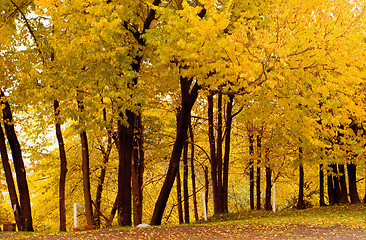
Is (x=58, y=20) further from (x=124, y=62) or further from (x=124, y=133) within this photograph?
(x=124, y=133)

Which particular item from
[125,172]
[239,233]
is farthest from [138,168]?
[239,233]

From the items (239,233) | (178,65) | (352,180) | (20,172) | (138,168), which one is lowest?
(239,233)

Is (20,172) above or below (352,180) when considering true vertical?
above

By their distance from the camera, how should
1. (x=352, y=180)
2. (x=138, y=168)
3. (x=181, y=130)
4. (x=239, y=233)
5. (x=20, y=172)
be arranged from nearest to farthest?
(x=239, y=233) < (x=181, y=130) < (x=20, y=172) < (x=138, y=168) < (x=352, y=180)

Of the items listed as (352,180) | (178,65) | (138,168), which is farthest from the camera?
(352,180)

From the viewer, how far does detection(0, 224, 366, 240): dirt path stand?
10.4 metres

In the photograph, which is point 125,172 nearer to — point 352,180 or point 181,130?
point 181,130

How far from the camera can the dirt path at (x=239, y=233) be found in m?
10.4

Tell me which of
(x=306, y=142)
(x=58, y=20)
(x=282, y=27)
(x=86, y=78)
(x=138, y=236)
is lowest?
(x=138, y=236)

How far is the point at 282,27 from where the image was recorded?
10.8 meters

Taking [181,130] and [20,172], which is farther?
[20,172]

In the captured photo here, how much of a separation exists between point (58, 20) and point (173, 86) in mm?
4903

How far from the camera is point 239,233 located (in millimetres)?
11156

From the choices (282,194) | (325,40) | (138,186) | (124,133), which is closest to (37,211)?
(138,186)
